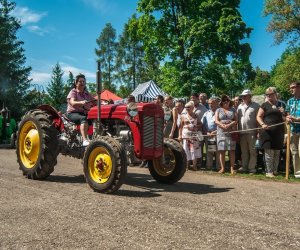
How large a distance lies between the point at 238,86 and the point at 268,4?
1220 cm

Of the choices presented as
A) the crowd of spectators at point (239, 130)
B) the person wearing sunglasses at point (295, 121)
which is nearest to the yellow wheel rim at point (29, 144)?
the crowd of spectators at point (239, 130)

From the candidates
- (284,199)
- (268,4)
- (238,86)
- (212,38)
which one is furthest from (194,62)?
(284,199)

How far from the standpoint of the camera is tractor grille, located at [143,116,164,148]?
6.56 m

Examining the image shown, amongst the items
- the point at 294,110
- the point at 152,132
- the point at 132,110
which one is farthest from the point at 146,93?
the point at 132,110

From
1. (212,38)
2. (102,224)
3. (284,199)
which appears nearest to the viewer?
(102,224)

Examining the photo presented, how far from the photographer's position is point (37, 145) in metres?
7.50

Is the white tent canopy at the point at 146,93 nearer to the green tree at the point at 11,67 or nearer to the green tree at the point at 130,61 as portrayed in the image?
the green tree at the point at 11,67

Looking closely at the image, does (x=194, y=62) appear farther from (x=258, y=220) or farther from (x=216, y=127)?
(x=258, y=220)

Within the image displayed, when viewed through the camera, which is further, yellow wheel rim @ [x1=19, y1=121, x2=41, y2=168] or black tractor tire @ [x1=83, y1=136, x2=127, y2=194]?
yellow wheel rim @ [x1=19, y1=121, x2=41, y2=168]

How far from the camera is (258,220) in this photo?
14.6 ft

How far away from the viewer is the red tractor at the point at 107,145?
6043 mm

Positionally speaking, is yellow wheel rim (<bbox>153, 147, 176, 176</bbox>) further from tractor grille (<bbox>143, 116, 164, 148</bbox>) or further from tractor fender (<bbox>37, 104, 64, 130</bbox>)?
tractor fender (<bbox>37, 104, 64, 130</bbox>)

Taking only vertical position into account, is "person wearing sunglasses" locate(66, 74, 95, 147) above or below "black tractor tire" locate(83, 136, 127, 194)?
above

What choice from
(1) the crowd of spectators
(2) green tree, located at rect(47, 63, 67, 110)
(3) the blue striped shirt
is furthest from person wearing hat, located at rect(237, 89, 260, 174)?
(2) green tree, located at rect(47, 63, 67, 110)
